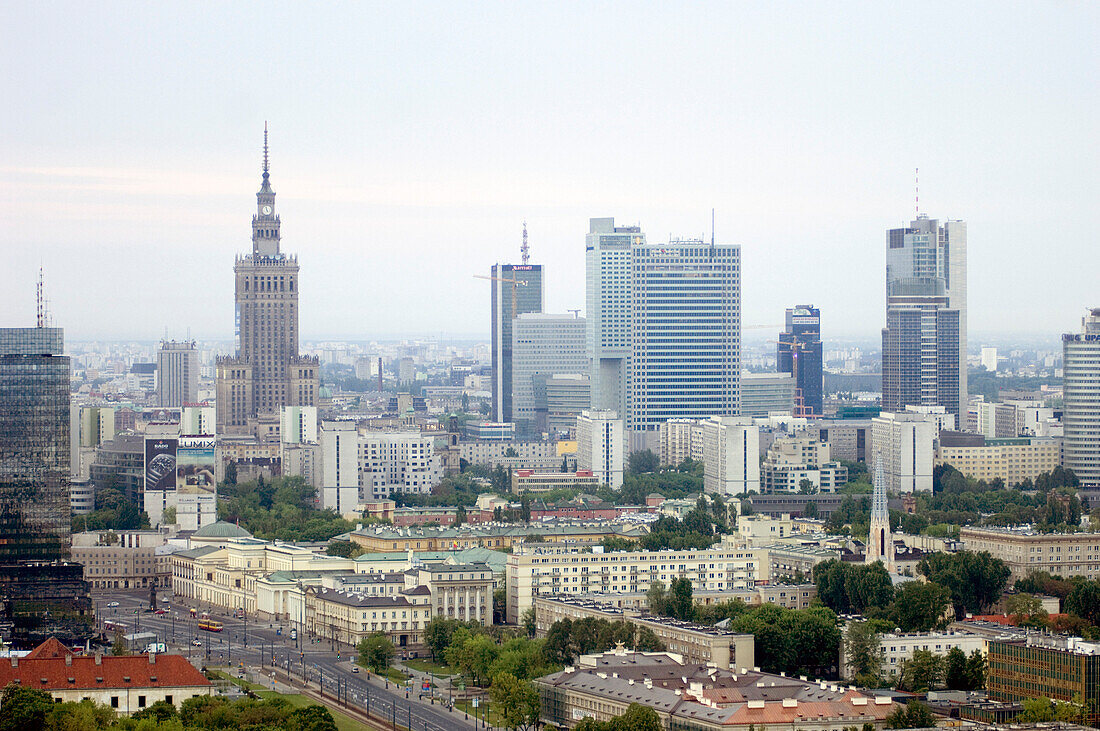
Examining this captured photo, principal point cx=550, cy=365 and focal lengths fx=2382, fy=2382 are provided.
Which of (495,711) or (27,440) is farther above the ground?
(27,440)

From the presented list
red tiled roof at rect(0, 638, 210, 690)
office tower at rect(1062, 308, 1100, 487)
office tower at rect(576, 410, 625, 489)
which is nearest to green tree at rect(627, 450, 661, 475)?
office tower at rect(576, 410, 625, 489)

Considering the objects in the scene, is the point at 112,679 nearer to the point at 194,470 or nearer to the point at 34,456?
the point at 34,456

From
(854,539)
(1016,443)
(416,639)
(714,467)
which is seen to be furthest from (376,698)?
(1016,443)

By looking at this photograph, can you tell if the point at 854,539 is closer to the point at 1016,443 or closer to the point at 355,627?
the point at 355,627

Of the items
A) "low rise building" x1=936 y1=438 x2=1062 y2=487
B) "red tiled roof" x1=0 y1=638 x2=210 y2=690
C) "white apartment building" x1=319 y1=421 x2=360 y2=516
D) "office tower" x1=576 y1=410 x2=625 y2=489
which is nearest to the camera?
"red tiled roof" x1=0 y1=638 x2=210 y2=690

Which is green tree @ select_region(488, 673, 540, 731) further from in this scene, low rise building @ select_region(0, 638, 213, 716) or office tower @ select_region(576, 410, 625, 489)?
office tower @ select_region(576, 410, 625, 489)

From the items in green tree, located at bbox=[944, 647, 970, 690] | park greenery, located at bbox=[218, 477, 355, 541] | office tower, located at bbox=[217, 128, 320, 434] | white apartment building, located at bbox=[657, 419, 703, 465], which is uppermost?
office tower, located at bbox=[217, 128, 320, 434]

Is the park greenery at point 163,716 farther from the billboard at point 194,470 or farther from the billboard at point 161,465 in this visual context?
the billboard at point 161,465
